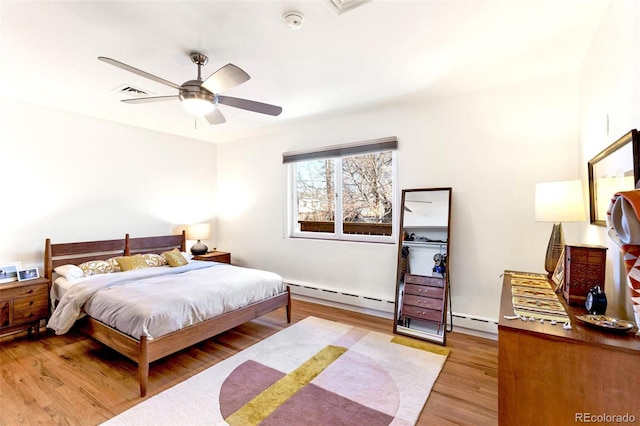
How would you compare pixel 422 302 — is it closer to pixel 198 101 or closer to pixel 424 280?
pixel 424 280

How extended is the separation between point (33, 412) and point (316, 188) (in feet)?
11.6

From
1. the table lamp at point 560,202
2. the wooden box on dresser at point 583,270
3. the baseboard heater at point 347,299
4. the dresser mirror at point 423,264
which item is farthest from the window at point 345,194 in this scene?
the wooden box on dresser at point 583,270

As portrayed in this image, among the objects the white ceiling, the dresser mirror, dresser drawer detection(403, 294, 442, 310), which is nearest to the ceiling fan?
the white ceiling

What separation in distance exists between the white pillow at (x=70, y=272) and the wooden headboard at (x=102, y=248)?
0.14m

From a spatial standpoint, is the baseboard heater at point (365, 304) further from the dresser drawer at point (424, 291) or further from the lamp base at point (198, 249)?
the lamp base at point (198, 249)

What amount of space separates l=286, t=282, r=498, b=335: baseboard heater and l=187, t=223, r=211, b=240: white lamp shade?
168cm

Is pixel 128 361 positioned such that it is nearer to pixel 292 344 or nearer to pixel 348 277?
pixel 292 344

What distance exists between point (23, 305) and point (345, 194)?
12.3 feet

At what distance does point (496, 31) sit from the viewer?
6.79ft

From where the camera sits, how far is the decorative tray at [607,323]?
1.19 m

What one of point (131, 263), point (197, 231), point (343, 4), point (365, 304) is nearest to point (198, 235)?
point (197, 231)

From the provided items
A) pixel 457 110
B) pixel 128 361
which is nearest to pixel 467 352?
pixel 457 110

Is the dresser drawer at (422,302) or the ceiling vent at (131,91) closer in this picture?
the ceiling vent at (131,91)

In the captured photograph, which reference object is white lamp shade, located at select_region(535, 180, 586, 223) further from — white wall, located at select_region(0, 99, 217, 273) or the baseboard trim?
white wall, located at select_region(0, 99, 217, 273)
